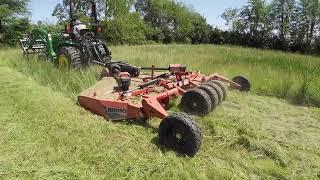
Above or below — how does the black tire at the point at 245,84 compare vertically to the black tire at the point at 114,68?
below

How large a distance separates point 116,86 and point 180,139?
2494 millimetres

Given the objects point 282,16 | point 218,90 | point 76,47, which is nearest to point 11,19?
point 76,47

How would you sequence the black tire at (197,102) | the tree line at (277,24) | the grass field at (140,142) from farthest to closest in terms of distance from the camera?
the tree line at (277,24)
the black tire at (197,102)
the grass field at (140,142)

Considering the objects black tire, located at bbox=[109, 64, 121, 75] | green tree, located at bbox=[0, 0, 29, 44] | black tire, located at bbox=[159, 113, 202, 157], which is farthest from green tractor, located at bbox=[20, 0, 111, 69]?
green tree, located at bbox=[0, 0, 29, 44]

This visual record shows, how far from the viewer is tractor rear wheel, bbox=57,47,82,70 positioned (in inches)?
378

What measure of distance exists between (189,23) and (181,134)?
54.4 m

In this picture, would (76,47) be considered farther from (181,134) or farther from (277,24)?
(277,24)

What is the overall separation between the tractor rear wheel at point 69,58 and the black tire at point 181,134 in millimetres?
5145

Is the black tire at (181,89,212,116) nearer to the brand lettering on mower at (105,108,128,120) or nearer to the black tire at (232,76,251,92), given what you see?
the brand lettering on mower at (105,108,128,120)

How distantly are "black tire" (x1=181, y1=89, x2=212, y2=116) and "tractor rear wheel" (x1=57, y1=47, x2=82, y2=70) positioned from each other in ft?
13.5

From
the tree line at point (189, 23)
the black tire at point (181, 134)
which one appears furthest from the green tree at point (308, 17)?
the black tire at point (181, 134)

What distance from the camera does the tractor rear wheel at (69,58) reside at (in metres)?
9.61

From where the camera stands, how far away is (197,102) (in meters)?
6.24

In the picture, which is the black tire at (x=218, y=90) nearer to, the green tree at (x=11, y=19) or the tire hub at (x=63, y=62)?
the tire hub at (x=63, y=62)
